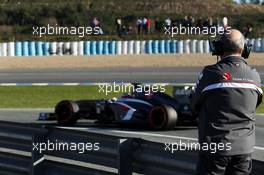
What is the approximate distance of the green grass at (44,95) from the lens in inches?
827

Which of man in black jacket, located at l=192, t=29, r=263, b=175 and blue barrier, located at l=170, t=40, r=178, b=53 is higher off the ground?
man in black jacket, located at l=192, t=29, r=263, b=175

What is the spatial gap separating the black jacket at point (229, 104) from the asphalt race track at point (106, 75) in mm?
23099

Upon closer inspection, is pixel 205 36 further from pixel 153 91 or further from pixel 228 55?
pixel 228 55

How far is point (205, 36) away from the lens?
50562 mm

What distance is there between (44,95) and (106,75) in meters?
9.67

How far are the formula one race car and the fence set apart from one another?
93.9 feet

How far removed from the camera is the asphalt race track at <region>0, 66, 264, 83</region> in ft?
99.2

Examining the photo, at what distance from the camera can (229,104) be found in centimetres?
611

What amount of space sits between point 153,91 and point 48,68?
24.9m

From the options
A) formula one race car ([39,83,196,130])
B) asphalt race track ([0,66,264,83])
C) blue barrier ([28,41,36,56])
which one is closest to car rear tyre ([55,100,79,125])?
formula one race car ([39,83,196,130])

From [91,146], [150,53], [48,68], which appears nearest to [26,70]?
[48,68]

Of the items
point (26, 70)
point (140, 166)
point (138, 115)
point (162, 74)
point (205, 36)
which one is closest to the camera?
point (140, 166)

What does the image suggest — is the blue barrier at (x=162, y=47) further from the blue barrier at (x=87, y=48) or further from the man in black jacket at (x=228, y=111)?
the man in black jacket at (x=228, y=111)

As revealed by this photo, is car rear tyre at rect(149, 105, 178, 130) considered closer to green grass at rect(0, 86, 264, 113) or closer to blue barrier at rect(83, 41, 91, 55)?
green grass at rect(0, 86, 264, 113)
